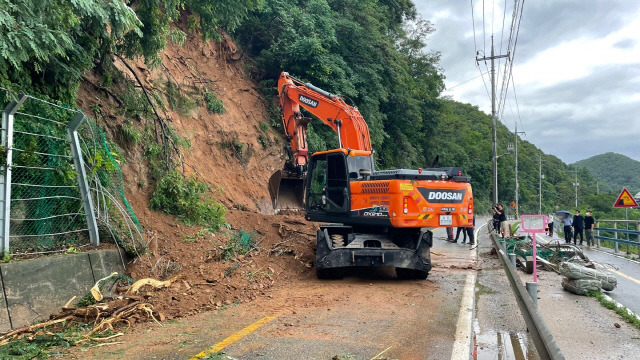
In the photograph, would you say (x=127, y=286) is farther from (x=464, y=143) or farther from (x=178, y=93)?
(x=464, y=143)

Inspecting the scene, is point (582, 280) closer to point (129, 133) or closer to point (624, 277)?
point (624, 277)

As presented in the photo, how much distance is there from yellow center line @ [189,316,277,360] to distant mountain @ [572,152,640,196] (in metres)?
142

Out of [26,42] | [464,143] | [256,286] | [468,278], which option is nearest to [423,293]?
[468,278]

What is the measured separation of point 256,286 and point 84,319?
295 centimetres

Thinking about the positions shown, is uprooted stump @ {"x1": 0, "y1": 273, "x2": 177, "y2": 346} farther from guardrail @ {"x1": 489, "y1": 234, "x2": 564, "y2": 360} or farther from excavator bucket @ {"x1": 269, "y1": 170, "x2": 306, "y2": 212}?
excavator bucket @ {"x1": 269, "y1": 170, "x2": 306, "y2": 212}

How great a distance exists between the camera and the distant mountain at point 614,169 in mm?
131375

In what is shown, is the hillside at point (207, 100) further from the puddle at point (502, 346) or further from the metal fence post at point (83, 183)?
the puddle at point (502, 346)

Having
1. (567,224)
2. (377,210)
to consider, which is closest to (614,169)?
(567,224)

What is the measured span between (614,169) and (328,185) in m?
163

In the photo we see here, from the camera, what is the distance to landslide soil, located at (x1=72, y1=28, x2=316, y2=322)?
303 inches

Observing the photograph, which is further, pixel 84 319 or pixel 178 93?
pixel 178 93

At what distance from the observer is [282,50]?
2228cm

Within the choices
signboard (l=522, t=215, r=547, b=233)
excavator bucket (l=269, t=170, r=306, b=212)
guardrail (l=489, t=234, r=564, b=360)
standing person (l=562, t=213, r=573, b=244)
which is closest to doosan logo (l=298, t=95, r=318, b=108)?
excavator bucket (l=269, t=170, r=306, b=212)

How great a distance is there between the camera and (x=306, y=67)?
2227 centimetres
